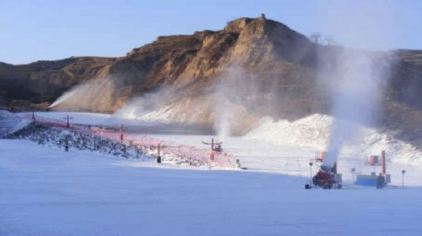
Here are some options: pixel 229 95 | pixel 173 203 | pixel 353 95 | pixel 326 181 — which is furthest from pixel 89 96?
pixel 173 203

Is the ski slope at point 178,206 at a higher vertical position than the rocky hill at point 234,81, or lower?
lower

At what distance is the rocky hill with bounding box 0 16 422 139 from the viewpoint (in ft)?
156

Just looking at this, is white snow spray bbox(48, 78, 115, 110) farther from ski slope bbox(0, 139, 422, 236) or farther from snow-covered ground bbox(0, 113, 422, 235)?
ski slope bbox(0, 139, 422, 236)

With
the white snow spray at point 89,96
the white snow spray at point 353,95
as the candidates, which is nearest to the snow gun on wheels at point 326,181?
the white snow spray at point 353,95

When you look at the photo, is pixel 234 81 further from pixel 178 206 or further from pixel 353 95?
pixel 178 206

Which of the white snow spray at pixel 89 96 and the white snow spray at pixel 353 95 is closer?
the white snow spray at pixel 353 95

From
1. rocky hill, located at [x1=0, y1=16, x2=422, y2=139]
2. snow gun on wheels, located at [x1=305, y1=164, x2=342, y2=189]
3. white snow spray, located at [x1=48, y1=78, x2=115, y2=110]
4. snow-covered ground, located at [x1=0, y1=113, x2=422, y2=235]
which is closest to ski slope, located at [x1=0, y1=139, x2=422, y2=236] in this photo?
snow-covered ground, located at [x1=0, y1=113, x2=422, y2=235]

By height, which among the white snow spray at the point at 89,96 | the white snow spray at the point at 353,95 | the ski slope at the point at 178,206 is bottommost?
the ski slope at the point at 178,206

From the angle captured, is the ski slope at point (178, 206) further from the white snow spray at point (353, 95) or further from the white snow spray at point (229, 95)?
the white snow spray at point (229, 95)

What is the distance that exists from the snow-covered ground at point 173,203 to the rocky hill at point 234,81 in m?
24.6

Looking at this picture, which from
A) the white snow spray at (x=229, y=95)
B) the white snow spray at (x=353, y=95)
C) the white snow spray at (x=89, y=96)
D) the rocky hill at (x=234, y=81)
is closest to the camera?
the white snow spray at (x=353, y=95)

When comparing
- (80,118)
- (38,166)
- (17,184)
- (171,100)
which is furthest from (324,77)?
(17,184)

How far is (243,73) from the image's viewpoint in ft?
185

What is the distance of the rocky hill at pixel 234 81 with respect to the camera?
4766cm
